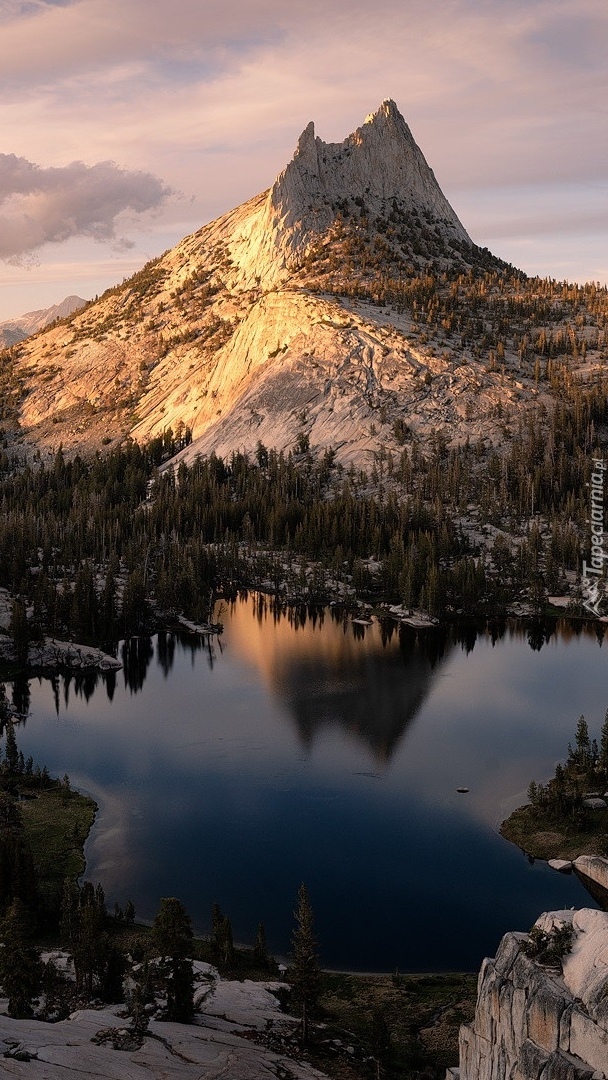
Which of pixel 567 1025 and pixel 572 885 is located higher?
pixel 567 1025

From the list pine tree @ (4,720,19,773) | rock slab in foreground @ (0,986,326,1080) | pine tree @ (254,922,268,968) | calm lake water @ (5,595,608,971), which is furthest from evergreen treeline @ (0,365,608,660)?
rock slab in foreground @ (0,986,326,1080)

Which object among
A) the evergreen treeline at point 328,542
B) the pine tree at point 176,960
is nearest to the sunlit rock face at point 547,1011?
the pine tree at point 176,960

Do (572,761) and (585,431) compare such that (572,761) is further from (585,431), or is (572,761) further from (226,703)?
(585,431)

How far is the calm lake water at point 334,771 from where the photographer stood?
60344 mm

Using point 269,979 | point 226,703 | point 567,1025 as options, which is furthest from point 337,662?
point 567,1025

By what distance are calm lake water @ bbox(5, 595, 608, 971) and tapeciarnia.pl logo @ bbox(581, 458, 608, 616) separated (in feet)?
56.9

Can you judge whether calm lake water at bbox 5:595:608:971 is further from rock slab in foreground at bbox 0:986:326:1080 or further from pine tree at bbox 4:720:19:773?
rock slab in foreground at bbox 0:986:326:1080

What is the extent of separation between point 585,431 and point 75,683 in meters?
129

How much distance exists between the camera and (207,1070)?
36344 mm

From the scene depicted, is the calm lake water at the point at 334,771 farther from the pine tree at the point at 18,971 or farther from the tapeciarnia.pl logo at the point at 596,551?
the tapeciarnia.pl logo at the point at 596,551

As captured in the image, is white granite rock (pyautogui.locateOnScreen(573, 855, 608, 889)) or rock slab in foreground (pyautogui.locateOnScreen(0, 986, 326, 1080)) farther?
white granite rock (pyautogui.locateOnScreen(573, 855, 608, 889))

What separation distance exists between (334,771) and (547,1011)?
55309 mm

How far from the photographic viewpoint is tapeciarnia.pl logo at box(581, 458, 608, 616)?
484ft

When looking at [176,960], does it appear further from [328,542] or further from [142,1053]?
[328,542]
